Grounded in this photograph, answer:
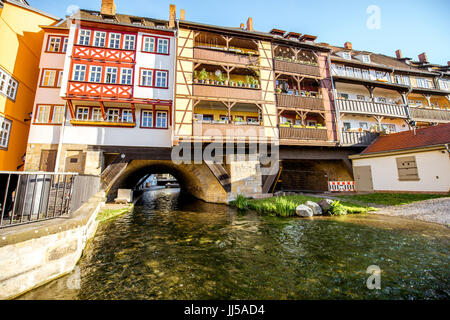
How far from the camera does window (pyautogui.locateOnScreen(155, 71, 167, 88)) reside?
47.8 ft

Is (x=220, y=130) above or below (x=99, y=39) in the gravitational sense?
below

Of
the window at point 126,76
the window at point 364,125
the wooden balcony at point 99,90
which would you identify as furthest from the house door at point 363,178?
the window at point 126,76

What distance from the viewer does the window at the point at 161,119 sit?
14.5m

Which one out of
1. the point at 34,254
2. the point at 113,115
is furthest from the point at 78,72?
the point at 34,254

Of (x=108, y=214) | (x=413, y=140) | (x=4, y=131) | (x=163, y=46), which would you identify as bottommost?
(x=108, y=214)

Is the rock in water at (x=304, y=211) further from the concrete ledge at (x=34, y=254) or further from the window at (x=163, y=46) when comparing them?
the window at (x=163, y=46)

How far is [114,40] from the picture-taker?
14.4m

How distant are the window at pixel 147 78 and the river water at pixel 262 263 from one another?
11.1 meters

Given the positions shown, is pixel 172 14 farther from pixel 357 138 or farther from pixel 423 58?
pixel 423 58

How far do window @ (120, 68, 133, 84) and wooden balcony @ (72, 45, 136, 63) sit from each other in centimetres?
72

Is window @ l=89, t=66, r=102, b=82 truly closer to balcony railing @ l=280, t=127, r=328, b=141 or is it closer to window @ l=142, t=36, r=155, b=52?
window @ l=142, t=36, r=155, b=52

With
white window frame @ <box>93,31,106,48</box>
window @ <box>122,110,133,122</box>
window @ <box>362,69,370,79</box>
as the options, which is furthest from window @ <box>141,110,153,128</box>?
window @ <box>362,69,370,79</box>

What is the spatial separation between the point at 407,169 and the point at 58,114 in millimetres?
24905
